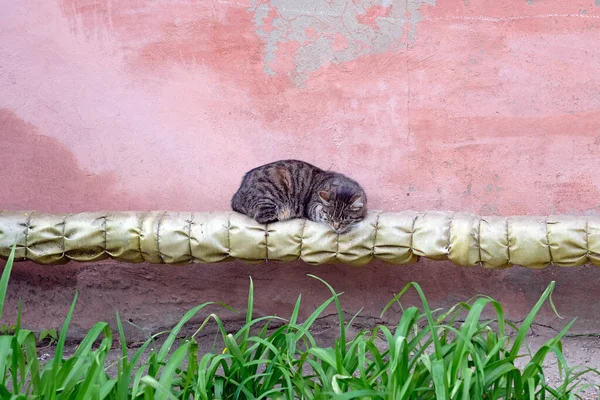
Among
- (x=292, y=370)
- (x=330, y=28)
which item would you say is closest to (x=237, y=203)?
(x=330, y=28)

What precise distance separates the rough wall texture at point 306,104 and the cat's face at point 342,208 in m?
0.23

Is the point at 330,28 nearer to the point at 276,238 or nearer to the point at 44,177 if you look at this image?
the point at 276,238

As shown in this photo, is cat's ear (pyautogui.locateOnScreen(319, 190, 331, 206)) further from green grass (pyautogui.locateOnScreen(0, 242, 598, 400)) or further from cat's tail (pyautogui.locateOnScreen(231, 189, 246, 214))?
green grass (pyautogui.locateOnScreen(0, 242, 598, 400))

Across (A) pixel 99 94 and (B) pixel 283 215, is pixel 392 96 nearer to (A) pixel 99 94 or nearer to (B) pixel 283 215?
(B) pixel 283 215

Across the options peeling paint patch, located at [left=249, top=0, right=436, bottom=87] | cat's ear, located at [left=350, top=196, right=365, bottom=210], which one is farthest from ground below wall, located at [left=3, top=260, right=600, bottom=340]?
peeling paint patch, located at [left=249, top=0, right=436, bottom=87]

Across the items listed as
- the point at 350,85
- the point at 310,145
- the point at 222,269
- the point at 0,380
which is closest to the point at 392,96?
the point at 350,85

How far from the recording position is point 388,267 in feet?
12.8

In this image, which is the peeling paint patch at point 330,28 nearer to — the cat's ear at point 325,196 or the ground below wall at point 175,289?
the cat's ear at point 325,196

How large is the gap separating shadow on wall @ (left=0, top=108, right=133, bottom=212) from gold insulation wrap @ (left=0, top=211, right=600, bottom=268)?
1.07 ft

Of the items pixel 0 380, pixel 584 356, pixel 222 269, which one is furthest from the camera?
pixel 222 269

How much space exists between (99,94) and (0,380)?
195 centimetres

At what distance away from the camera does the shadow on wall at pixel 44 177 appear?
3.90 meters

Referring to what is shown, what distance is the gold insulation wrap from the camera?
132 inches

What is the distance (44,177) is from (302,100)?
132 cm
